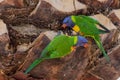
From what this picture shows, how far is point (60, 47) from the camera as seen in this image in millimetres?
1448

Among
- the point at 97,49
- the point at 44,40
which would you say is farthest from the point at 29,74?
the point at 97,49

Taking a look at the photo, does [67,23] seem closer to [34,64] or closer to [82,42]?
[82,42]

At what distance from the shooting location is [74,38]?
4.87 feet

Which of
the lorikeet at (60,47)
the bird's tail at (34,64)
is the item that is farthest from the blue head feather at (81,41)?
the bird's tail at (34,64)

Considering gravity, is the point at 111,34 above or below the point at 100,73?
above

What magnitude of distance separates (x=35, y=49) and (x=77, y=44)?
6.3 inches

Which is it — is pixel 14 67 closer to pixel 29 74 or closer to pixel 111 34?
pixel 29 74

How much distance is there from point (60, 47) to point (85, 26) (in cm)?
17

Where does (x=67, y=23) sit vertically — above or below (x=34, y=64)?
above

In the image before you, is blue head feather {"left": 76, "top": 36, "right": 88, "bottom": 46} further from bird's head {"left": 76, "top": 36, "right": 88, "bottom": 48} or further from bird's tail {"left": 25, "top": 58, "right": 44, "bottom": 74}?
bird's tail {"left": 25, "top": 58, "right": 44, "bottom": 74}

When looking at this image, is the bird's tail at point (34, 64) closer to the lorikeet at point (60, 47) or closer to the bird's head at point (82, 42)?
the lorikeet at point (60, 47)

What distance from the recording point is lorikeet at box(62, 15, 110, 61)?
1.53 meters

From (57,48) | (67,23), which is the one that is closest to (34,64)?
(57,48)

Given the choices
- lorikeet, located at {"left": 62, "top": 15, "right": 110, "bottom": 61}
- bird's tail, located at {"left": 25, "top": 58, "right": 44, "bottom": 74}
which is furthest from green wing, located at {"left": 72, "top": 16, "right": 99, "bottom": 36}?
bird's tail, located at {"left": 25, "top": 58, "right": 44, "bottom": 74}
